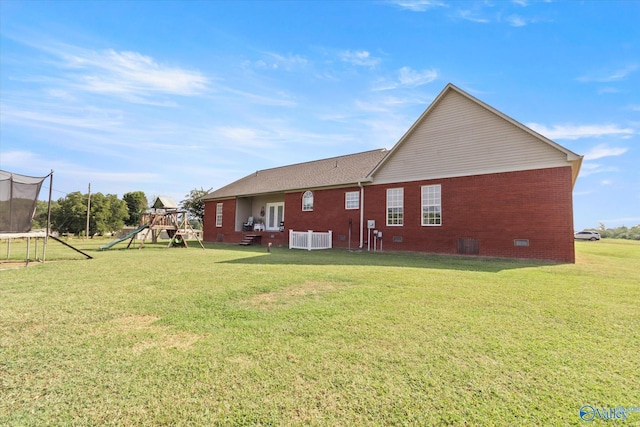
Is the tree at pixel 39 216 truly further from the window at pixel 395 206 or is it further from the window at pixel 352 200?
the window at pixel 395 206

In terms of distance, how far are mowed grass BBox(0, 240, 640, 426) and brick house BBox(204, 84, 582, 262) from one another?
20.7ft

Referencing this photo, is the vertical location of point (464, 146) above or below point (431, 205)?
above

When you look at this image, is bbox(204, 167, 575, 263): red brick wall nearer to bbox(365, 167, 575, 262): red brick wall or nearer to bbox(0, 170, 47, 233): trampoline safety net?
bbox(365, 167, 575, 262): red brick wall

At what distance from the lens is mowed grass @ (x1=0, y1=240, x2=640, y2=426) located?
2.26m

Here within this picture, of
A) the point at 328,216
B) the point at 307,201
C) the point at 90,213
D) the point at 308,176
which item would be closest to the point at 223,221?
the point at 308,176

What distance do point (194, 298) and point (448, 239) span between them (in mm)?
11614

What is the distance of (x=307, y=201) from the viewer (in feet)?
63.0

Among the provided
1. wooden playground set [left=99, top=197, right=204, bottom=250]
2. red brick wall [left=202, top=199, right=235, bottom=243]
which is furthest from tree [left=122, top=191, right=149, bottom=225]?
wooden playground set [left=99, top=197, right=204, bottom=250]

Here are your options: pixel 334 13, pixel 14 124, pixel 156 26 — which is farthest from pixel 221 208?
pixel 334 13

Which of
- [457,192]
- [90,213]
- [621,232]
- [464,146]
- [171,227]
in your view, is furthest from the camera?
[621,232]

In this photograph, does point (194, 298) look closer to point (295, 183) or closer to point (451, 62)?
point (451, 62)

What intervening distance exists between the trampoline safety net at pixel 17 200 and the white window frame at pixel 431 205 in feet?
49.4

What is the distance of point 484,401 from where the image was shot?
7.86 feet

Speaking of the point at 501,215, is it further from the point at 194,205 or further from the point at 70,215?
the point at 70,215
